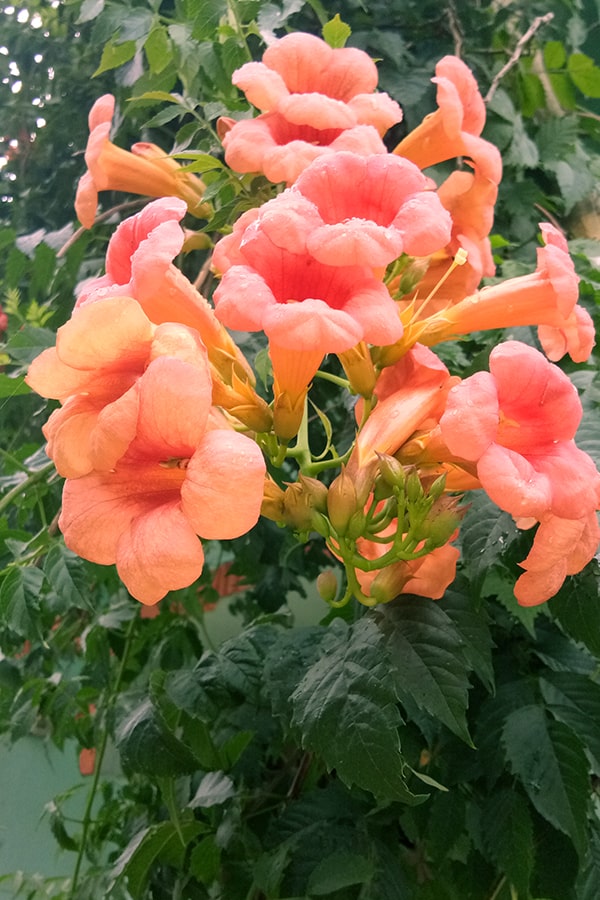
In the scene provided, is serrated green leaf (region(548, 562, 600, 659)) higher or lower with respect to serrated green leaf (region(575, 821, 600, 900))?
higher

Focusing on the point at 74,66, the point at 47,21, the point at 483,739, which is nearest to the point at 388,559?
the point at 483,739

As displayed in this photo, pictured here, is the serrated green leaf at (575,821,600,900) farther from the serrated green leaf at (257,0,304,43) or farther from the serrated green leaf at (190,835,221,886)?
the serrated green leaf at (257,0,304,43)

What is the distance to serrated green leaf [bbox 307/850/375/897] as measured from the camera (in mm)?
792

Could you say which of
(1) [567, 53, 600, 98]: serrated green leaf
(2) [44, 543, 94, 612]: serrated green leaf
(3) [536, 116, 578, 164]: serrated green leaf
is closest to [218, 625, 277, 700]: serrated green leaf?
(2) [44, 543, 94, 612]: serrated green leaf

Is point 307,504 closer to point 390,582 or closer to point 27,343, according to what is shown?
point 390,582

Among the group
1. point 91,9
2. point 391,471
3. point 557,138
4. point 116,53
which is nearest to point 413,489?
point 391,471

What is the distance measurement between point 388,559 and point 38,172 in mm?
1570

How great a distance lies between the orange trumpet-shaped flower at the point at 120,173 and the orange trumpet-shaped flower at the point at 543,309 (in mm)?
357

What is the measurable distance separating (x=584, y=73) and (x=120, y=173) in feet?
3.49

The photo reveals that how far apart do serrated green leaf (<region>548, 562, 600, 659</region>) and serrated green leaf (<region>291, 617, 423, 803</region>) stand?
0.17 meters

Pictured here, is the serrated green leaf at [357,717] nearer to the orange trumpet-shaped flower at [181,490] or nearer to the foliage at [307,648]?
the foliage at [307,648]

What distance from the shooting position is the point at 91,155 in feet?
2.68

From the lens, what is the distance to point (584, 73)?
4.73 feet

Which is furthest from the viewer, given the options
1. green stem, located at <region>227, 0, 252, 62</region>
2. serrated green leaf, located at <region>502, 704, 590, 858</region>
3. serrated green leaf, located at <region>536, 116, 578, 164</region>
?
serrated green leaf, located at <region>536, 116, 578, 164</region>
